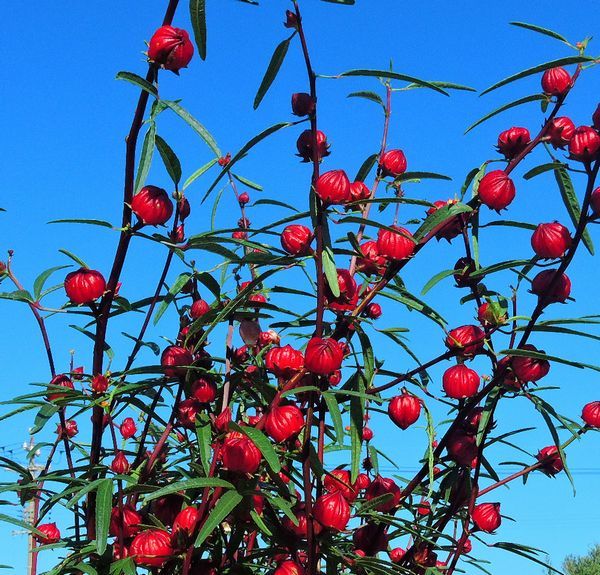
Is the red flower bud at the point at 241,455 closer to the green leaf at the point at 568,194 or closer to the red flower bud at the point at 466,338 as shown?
the red flower bud at the point at 466,338

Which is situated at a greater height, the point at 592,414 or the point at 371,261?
the point at 371,261

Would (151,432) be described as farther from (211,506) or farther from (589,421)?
(589,421)

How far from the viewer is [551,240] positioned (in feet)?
4.26

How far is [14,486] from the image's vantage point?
4.63ft

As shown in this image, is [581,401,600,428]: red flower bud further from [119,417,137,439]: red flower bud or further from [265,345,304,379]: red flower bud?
[119,417,137,439]: red flower bud

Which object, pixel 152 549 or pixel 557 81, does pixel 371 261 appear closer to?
pixel 557 81

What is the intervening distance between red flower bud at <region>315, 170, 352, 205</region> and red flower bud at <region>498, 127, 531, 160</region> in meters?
0.39

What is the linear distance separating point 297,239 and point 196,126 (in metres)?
0.23

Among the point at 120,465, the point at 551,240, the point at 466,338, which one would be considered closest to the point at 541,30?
the point at 551,240

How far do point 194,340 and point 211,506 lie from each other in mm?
363

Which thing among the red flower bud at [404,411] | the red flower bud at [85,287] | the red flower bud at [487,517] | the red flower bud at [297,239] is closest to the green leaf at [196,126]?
the red flower bud at [297,239]

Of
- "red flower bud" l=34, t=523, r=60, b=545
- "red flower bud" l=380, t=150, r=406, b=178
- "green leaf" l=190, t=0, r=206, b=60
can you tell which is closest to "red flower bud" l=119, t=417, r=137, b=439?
"red flower bud" l=34, t=523, r=60, b=545

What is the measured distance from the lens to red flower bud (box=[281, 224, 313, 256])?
4.08 ft

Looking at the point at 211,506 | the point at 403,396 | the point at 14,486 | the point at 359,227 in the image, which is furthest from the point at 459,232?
the point at 14,486
